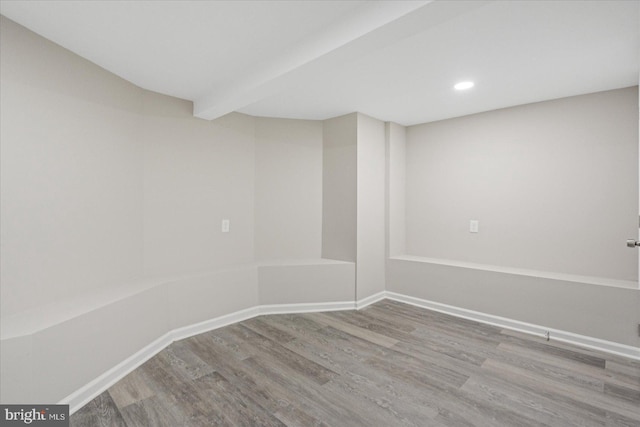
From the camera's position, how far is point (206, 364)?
2.29 m

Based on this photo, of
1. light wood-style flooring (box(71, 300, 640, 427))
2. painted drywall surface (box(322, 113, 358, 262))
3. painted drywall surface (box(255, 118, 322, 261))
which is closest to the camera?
light wood-style flooring (box(71, 300, 640, 427))

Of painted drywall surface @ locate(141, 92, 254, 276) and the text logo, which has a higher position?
painted drywall surface @ locate(141, 92, 254, 276)

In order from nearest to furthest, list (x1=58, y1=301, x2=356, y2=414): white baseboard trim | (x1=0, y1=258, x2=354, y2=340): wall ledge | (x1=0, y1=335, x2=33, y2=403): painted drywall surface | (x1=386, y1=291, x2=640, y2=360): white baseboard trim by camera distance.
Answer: (x1=0, y1=335, x2=33, y2=403): painted drywall surface → (x1=0, y1=258, x2=354, y2=340): wall ledge → (x1=58, y1=301, x2=356, y2=414): white baseboard trim → (x1=386, y1=291, x2=640, y2=360): white baseboard trim

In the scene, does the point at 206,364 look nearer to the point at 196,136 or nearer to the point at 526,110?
the point at 196,136

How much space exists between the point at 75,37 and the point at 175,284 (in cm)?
184

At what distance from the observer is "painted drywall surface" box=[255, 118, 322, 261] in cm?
355

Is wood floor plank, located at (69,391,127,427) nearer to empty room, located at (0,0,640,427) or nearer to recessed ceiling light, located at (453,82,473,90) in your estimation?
empty room, located at (0,0,640,427)

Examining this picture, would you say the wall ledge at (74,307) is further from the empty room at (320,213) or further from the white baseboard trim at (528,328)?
the white baseboard trim at (528,328)

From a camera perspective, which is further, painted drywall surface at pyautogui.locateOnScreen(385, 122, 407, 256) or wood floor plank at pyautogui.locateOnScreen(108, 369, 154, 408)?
painted drywall surface at pyautogui.locateOnScreen(385, 122, 407, 256)

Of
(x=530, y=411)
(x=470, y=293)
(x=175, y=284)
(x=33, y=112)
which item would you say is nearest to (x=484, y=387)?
(x=530, y=411)

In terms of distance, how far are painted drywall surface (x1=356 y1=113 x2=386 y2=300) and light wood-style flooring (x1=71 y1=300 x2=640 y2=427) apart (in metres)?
0.77

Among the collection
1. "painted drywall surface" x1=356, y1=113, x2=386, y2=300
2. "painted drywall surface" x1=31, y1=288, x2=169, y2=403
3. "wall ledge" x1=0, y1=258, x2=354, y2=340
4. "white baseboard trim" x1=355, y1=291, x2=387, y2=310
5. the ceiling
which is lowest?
"white baseboard trim" x1=355, y1=291, x2=387, y2=310

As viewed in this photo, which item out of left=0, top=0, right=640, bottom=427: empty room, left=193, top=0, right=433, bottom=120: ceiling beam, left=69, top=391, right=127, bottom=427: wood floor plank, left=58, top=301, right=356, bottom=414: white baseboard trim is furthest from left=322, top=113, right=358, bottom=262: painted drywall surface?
left=69, top=391, right=127, bottom=427: wood floor plank

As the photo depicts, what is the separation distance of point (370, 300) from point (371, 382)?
1577 millimetres
